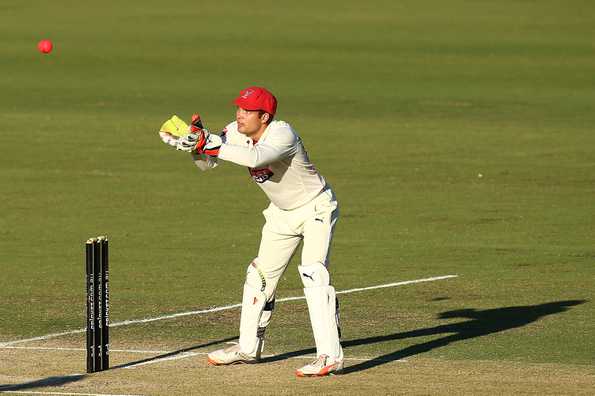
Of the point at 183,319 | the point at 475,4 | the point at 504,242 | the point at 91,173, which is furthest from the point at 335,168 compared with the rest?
the point at 475,4

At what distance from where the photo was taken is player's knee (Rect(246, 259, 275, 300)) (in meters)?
11.6

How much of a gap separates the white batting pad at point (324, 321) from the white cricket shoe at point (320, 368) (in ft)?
0.16

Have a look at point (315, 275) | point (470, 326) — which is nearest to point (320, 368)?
point (315, 275)

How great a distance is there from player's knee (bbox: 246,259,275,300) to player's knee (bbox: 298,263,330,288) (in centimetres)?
47

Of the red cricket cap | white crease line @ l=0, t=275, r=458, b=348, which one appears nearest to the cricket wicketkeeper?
the red cricket cap

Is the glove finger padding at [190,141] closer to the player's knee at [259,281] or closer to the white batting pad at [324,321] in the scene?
the player's knee at [259,281]

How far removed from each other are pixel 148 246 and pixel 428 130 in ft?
47.3

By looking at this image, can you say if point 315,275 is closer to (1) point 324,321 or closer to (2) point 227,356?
(1) point 324,321

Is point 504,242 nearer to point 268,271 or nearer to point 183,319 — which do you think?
point 183,319

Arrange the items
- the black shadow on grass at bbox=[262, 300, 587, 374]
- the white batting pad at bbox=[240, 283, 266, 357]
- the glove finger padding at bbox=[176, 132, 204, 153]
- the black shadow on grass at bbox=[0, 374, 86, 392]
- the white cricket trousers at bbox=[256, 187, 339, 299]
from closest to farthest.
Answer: the black shadow on grass at bbox=[0, 374, 86, 392]
the glove finger padding at bbox=[176, 132, 204, 153]
the white cricket trousers at bbox=[256, 187, 339, 299]
the white batting pad at bbox=[240, 283, 266, 357]
the black shadow on grass at bbox=[262, 300, 587, 374]

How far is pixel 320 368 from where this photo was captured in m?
11.0

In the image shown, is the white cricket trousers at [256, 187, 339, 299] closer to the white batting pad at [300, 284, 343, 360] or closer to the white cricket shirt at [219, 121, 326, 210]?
the white cricket shirt at [219, 121, 326, 210]

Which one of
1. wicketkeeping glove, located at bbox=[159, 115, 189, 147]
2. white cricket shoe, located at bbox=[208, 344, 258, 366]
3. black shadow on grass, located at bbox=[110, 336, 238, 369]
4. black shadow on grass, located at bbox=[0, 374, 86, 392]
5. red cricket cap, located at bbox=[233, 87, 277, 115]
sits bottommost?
black shadow on grass, located at bbox=[0, 374, 86, 392]

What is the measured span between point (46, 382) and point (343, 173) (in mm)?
15489
